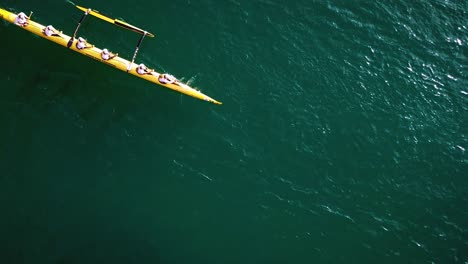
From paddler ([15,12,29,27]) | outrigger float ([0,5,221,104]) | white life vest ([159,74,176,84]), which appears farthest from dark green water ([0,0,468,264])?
paddler ([15,12,29,27])

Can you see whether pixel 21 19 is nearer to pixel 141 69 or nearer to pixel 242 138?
pixel 141 69

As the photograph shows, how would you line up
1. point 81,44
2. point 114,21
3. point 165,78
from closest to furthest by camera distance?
point 81,44, point 114,21, point 165,78

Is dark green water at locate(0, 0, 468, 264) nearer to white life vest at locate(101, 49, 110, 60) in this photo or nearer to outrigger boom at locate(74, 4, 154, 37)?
outrigger boom at locate(74, 4, 154, 37)

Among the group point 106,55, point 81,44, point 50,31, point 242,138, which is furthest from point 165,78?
point 50,31

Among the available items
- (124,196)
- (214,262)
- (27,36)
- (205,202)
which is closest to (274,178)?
(205,202)

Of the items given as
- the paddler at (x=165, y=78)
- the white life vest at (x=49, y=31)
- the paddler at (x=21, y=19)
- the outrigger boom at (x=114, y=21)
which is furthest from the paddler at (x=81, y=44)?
the paddler at (x=165, y=78)

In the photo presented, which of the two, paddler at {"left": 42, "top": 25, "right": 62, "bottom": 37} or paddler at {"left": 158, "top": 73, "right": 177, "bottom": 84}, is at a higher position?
paddler at {"left": 158, "top": 73, "right": 177, "bottom": 84}

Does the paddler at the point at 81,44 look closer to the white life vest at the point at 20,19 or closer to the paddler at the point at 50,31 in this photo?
the paddler at the point at 50,31

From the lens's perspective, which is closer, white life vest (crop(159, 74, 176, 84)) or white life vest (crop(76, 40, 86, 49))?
white life vest (crop(76, 40, 86, 49))

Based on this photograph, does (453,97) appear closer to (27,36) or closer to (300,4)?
(300,4)
